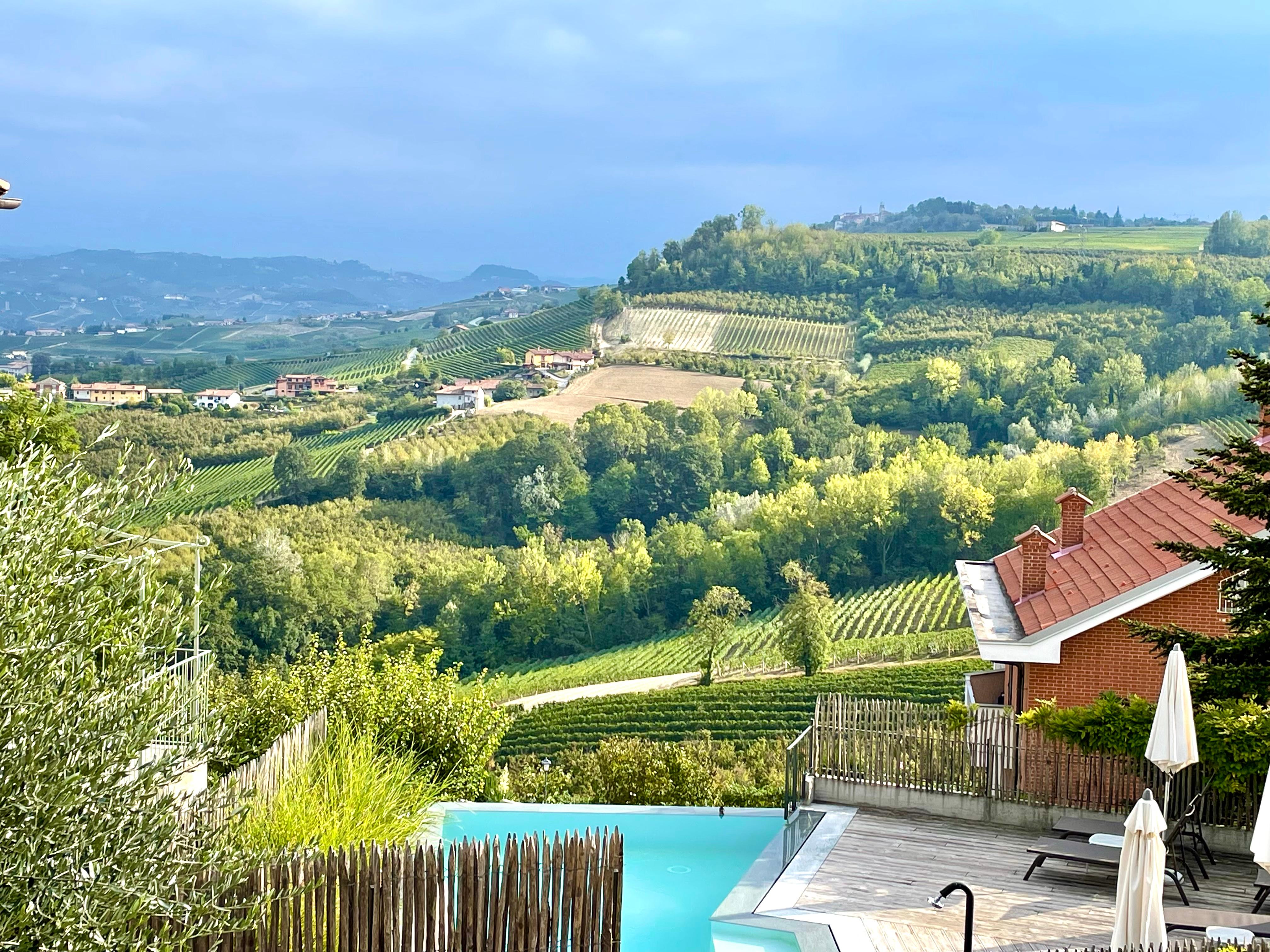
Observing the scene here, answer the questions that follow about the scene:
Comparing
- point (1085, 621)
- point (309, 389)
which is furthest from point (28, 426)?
point (309, 389)

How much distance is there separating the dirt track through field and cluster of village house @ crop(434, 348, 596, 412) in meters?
1.85

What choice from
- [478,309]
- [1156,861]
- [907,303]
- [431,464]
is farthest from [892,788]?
[478,309]

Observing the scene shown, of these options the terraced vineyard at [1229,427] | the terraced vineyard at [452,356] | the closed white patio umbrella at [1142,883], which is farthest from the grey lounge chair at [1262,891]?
the terraced vineyard at [452,356]

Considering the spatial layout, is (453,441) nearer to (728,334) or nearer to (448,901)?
(728,334)

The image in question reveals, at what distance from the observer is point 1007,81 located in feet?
611

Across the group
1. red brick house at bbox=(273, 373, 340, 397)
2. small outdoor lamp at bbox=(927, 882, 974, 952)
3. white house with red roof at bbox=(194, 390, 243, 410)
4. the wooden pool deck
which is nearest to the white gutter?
the wooden pool deck

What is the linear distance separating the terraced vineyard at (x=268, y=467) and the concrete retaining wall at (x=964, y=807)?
207ft

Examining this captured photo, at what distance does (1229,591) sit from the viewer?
9.55m

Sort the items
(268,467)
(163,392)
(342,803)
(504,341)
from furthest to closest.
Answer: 1. (504,341)
2. (163,392)
3. (268,467)
4. (342,803)

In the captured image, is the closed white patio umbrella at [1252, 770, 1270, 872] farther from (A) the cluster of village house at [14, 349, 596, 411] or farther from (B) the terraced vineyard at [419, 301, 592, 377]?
(B) the terraced vineyard at [419, 301, 592, 377]

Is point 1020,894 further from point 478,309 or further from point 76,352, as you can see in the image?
point 478,309

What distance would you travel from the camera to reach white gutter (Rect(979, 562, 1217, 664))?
12125 millimetres

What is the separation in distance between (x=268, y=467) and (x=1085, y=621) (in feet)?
265

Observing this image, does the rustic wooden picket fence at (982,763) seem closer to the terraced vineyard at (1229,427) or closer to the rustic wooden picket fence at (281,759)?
the rustic wooden picket fence at (281,759)
